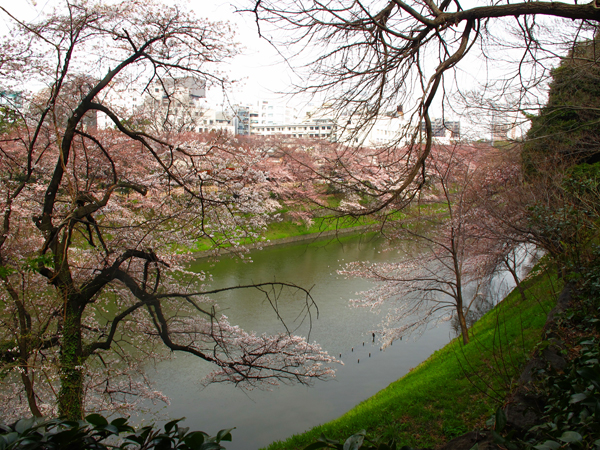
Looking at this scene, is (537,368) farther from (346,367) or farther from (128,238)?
(346,367)

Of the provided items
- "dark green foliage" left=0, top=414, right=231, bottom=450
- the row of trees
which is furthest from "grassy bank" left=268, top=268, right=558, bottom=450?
"dark green foliage" left=0, top=414, right=231, bottom=450

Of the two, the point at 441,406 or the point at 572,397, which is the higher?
the point at 572,397

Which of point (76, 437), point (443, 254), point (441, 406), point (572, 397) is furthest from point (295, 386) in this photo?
point (76, 437)

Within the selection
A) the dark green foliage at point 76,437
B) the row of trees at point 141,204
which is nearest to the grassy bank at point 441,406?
the row of trees at point 141,204

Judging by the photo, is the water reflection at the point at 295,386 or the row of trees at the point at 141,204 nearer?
the row of trees at the point at 141,204

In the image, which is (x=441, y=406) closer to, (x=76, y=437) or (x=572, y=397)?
(x=572, y=397)

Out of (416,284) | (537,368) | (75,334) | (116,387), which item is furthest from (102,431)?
(416,284)

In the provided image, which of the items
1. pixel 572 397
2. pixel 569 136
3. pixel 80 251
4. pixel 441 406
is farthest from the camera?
pixel 569 136

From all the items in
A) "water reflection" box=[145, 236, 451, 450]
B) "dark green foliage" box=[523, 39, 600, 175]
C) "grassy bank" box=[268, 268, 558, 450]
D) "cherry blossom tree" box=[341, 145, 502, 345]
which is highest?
"dark green foliage" box=[523, 39, 600, 175]

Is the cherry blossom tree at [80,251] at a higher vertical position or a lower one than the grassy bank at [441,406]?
higher

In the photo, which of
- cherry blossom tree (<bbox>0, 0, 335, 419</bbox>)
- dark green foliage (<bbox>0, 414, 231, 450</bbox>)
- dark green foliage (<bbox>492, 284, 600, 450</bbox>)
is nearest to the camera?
dark green foliage (<bbox>0, 414, 231, 450</bbox>)

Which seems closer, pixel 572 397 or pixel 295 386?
pixel 572 397

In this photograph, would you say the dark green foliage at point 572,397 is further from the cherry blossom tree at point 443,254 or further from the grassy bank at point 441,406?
the cherry blossom tree at point 443,254

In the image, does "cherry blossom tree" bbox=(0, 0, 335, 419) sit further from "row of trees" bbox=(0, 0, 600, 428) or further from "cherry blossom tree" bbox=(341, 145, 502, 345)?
"cherry blossom tree" bbox=(341, 145, 502, 345)
